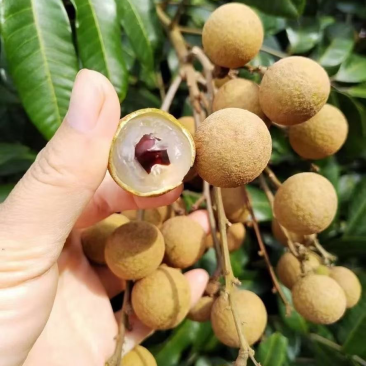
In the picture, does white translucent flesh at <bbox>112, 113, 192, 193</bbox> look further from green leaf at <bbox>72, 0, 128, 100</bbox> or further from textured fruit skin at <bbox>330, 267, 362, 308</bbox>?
textured fruit skin at <bbox>330, 267, 362, 308</bbox>

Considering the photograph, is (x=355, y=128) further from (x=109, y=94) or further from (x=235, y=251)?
(x=109, y=94)

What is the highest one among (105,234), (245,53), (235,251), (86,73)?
(86,73)

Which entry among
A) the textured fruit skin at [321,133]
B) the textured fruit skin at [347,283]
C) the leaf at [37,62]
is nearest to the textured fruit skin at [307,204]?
the textured fruit skin at [321,133]

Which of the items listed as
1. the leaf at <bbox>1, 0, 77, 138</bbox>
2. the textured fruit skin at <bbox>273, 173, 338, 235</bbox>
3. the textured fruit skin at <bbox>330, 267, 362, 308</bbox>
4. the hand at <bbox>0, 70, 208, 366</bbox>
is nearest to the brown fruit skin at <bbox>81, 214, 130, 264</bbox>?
the hand at <bbox>0, 70, 208, 366</bbox>


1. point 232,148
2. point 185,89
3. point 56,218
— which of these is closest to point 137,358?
point 56,218

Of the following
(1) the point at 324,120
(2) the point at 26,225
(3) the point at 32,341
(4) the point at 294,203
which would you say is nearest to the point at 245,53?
(1) the point at 324,120

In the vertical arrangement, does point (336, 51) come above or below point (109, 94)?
below

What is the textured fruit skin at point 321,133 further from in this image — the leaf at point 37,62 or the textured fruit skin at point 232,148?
the leaf at point 37,62
